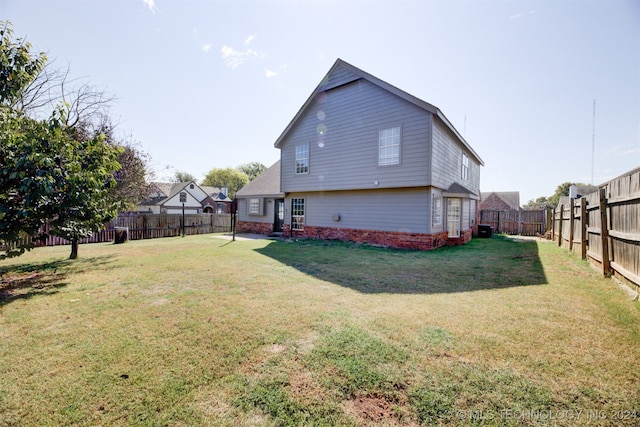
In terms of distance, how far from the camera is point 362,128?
12.1 metres

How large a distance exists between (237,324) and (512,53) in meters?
12.5

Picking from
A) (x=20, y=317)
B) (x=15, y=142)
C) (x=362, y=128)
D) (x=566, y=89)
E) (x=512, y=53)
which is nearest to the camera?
(x=20, y=317)

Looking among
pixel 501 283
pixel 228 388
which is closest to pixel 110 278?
pixel 228 388

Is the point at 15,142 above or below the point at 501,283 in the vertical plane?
above

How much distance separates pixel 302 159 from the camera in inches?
568

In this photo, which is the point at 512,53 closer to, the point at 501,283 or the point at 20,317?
the point at 501,283

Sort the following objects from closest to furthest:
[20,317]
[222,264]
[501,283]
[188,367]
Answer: [188,367]
[20,317]
[501,283]
[222,264]

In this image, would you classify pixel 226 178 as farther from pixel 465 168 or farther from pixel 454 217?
pixel 454 217

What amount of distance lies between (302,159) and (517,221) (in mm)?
17004

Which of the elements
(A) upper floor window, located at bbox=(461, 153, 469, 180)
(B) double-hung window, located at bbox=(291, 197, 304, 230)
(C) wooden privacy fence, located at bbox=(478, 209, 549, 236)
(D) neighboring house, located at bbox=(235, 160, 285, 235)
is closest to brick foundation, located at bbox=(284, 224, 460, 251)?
(B) double-hung window, located at bbox=(291, 197, 304, 230)

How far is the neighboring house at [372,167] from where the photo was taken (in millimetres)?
10766

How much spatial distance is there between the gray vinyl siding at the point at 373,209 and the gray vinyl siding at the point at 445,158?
1.20 meters

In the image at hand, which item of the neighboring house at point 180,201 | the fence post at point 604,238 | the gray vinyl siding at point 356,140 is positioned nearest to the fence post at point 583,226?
the fence post at point 604,238

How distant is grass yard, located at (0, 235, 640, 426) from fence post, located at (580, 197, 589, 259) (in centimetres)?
273
